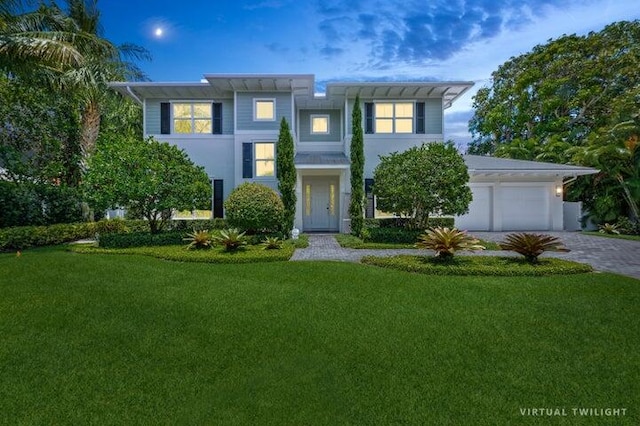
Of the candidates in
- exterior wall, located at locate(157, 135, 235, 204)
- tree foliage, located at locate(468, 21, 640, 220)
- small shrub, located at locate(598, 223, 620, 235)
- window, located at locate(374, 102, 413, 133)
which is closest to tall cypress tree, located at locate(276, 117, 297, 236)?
exterior wall, located at locate(157, 135, 235, 204)

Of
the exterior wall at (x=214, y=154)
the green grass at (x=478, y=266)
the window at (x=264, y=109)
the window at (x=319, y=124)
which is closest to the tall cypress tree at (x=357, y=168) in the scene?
the window at (x=319, y=124)

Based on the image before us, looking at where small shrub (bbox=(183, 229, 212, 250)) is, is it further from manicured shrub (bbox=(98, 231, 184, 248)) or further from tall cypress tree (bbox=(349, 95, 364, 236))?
tall cypress tree (bbox=(349, 95, 364, 236))

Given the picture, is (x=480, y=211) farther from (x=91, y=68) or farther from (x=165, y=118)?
(x=91, y=68)

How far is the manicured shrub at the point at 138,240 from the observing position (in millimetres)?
11133

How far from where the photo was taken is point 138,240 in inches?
443

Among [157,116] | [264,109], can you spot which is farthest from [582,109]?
[157,116]

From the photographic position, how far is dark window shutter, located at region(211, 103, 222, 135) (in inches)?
623

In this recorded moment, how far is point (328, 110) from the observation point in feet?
56.5

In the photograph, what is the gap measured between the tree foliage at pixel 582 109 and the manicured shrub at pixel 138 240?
18054 mm

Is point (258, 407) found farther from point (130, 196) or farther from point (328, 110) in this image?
point (328, 110)

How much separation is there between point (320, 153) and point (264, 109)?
3.38 m

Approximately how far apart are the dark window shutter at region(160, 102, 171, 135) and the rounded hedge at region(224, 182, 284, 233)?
5.96m

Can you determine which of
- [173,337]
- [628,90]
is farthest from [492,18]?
[173,337]

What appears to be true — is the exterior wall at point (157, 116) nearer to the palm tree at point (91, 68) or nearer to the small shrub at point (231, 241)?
the palm tree at point (91, 68)
